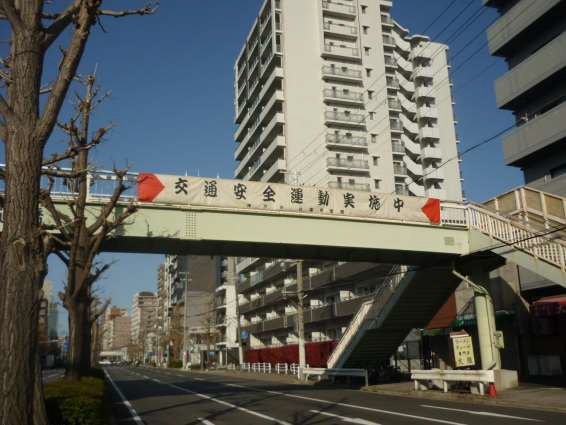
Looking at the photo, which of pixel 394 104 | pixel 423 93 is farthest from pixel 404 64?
pixel 394 104

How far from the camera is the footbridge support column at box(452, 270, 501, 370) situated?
2133 cm

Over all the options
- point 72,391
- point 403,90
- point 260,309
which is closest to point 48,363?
point 260,309

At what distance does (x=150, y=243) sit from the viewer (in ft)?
64.4

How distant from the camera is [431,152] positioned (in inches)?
3081

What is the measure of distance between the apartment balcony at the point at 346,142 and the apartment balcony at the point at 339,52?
11.4 m

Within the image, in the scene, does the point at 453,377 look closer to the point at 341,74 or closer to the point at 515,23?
the point at 515,23

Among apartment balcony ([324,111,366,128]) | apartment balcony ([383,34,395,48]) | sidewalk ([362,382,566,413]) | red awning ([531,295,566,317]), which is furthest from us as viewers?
apartment balcony ([383,34,395,48])

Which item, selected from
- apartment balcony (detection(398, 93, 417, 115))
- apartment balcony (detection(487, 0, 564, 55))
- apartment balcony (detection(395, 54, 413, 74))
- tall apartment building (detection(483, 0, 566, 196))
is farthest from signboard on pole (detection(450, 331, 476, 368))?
apartment balcony (detection(395, 54, 413, 74))

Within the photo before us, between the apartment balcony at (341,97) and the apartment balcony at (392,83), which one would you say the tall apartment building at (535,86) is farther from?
the apartment balcony at (392,83)

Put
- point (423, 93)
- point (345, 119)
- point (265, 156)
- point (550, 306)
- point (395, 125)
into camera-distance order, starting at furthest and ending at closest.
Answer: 1. point (423, 93)
2. point (395, 125)
3. point (265, 156)
4. point (345, 119)
5. point (550, 306)

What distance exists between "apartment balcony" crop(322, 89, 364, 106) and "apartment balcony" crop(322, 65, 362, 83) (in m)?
1.79

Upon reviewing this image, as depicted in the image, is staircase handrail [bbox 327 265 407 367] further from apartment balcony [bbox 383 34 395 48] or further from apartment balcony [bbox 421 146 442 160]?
apartment balcony [bbox 383 34 395 48]

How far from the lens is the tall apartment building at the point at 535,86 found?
31.0 meters

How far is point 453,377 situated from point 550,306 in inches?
272
